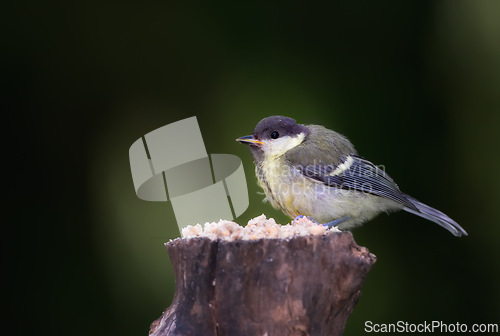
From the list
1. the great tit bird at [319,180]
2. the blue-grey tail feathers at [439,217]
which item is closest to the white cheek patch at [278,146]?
the great tit bird at [319,180]

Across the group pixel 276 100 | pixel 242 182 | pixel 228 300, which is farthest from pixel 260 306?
pixel 276 100

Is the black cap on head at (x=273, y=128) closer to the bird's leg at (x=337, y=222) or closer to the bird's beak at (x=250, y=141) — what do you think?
the bird's beak at (x=250, y=141)

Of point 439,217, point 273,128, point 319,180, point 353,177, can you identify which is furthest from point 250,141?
point 439,217

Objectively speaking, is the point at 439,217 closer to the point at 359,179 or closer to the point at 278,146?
the point at 359,179

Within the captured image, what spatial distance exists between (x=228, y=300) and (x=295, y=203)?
2.74 feet

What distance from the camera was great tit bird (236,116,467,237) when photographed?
257cm

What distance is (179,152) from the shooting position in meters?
2.75

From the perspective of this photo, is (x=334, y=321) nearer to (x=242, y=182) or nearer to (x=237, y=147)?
(x=242, y=182)

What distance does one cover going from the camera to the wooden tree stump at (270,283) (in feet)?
5.97

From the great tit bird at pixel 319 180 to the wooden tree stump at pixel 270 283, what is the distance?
68cm

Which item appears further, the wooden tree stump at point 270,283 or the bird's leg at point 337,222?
the bird's leg at point 337,222

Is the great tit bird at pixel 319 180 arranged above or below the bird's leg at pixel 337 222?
above

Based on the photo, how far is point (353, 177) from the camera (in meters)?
2.63

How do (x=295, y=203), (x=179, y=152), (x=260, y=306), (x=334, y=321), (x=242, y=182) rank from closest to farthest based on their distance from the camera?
(x=260, y=306) < (x=334, y=321) < (x=295, y=203) < (x=179, y=152) < (x=242, y=182)
